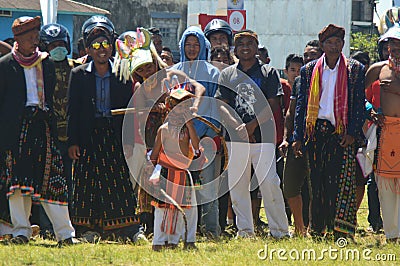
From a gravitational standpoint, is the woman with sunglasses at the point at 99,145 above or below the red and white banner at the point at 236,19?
below

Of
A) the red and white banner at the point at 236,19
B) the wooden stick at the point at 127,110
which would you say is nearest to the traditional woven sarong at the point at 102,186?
the wooden stick at the point at 127,110

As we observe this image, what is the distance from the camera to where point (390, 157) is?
890 cm

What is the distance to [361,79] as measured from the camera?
8.86 meters

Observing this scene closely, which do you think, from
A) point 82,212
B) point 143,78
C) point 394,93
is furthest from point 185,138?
point 394,93

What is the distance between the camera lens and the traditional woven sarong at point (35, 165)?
8539mm

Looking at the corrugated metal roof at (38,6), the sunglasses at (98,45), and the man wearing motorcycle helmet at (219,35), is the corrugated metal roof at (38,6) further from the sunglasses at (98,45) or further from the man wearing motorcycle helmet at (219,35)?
the sunglasses at (98,45)

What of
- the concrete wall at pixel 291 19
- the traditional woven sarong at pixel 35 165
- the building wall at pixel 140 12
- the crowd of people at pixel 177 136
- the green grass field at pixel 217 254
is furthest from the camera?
the concrete wall at pixel 291 19

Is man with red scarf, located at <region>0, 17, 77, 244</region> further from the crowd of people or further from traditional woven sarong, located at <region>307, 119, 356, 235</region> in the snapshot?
traditional woven sarong, located at <region>307, 119, 356, 235</region>

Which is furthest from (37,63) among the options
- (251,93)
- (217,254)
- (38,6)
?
(38,6)

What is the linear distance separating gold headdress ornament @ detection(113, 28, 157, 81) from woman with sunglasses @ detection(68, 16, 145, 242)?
106 millimetres

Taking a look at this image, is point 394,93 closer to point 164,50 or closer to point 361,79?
point 361,79

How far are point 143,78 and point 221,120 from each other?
1020 millimetres

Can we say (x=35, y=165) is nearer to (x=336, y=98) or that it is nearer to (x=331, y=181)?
(x=331, y=181)

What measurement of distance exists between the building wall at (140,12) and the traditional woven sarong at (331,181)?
25747 mm
